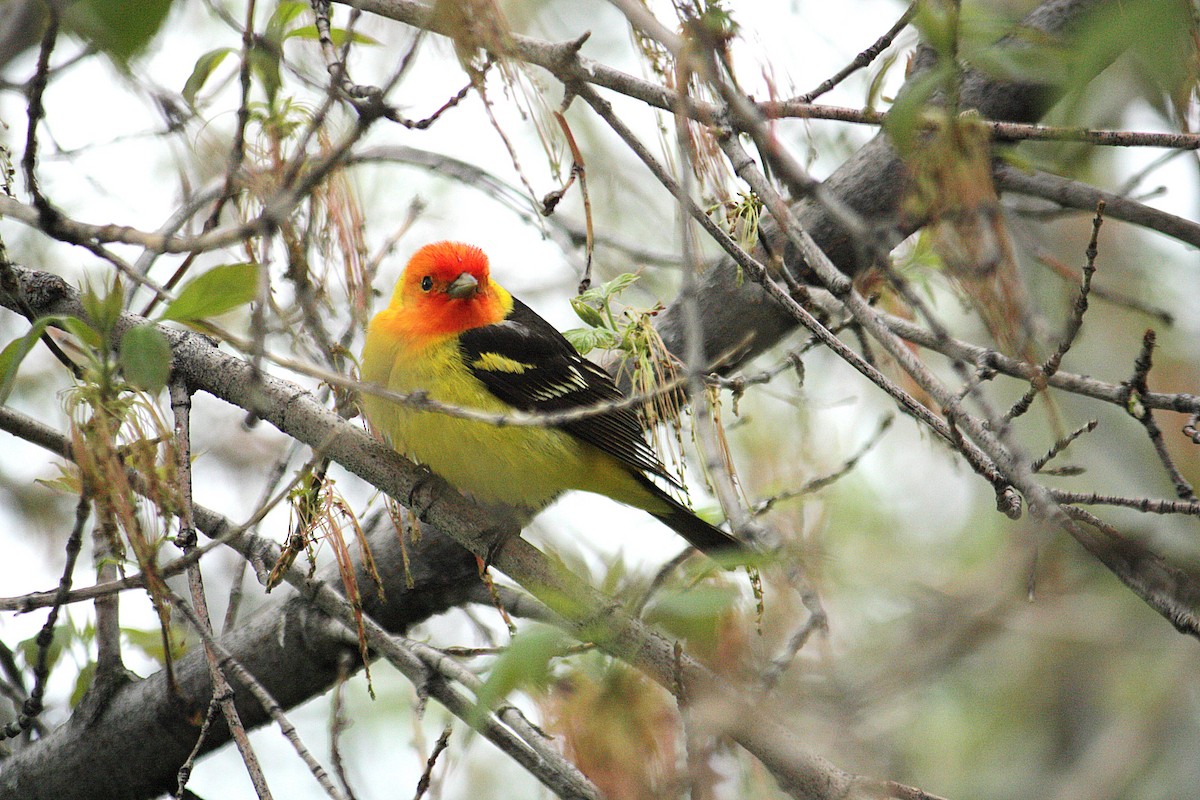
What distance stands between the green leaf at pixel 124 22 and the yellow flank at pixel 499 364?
2.58 metres

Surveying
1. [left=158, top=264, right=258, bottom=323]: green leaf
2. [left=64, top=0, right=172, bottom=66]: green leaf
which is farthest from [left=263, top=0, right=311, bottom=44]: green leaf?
[left=64, top=0, right=172, bottom=66]: green leaf

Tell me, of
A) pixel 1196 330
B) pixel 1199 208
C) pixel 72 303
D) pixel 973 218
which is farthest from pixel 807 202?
pixel 1196 330

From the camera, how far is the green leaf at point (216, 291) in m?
1.96

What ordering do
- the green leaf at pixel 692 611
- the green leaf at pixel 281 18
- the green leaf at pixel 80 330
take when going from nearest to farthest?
the green leaf at pixel 692 611 < the green leaf at pixel 80 330 < the green leaf at pixel 281 18

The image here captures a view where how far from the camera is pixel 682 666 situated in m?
2.20

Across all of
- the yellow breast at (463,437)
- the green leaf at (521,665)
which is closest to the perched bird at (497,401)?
A: the yellow breast at (463,437)

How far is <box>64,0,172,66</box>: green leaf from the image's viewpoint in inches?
45.2

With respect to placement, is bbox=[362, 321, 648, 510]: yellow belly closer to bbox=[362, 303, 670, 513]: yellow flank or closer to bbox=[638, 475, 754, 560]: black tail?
bbox=[362, 303, 670, 513]: yellow flank

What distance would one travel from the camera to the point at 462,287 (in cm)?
394

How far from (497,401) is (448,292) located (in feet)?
1.79

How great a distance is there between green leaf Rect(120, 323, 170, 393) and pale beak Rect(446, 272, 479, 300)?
2.04 m

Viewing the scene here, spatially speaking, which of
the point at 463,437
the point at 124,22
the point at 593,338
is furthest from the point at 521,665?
the point at 463,437

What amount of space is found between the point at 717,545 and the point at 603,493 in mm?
537

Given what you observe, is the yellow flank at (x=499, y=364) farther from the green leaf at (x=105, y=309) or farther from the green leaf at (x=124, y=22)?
the green leaf at (x=124, y=22)
